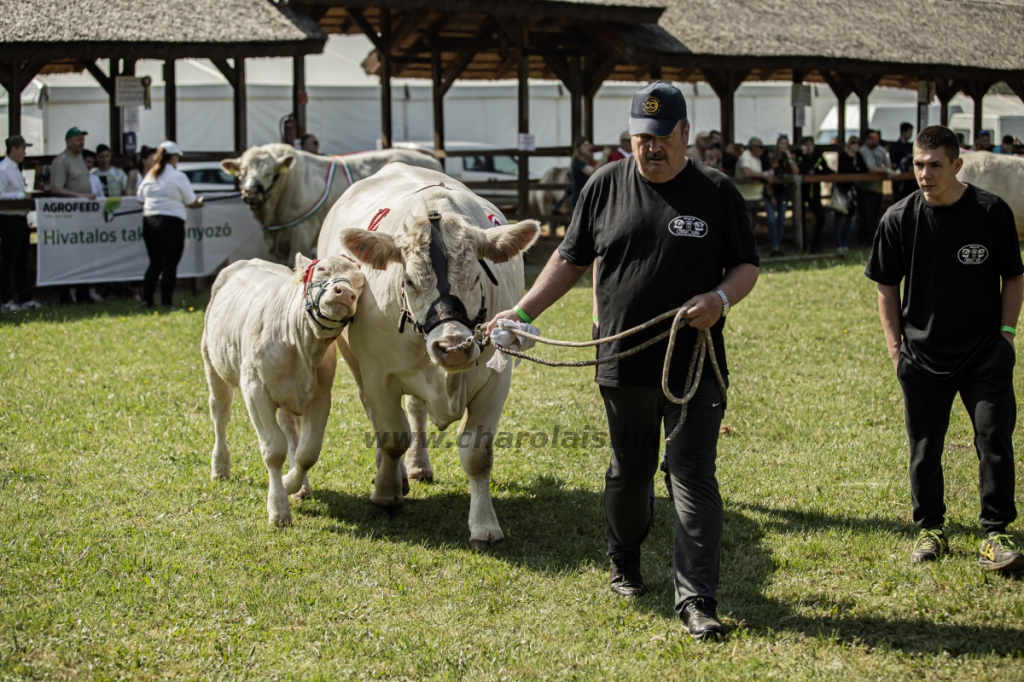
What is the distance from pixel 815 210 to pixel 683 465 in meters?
16.2

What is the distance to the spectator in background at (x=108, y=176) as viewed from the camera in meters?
15.5

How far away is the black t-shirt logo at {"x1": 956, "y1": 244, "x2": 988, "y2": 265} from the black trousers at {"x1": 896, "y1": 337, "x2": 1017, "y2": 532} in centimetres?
40

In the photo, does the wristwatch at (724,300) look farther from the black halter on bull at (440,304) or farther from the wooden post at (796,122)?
the wooden post at (796,122)

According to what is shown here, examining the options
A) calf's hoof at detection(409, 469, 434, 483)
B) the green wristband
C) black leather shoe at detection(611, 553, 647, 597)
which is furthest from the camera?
calf's hoof at detection(409, 469, 434, 483)

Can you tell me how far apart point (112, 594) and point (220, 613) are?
23.2 inches

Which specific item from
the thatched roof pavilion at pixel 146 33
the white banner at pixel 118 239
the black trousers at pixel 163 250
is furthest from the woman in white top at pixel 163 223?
the thatched roof pavilion at pixel 146 33

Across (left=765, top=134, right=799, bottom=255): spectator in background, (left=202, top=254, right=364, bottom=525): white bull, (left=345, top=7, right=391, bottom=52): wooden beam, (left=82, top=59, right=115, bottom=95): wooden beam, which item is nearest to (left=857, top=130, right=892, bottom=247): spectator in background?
(left=765, top=134, right=799, bottom=255): spectator in background

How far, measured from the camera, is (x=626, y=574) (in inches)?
204

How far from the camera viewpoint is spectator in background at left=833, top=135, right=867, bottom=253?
19.8 meters

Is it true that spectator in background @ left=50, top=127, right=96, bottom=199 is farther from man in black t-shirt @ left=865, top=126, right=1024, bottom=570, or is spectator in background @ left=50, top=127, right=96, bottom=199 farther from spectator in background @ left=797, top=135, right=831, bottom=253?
spectator in background @ left=797, top=135, right=831, bottom=253

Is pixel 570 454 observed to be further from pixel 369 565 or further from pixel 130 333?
pixel 130 333

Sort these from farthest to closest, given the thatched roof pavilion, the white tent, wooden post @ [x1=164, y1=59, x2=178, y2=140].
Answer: the white tent, wooden post @ [x1=164, y1=59, x2=178, y2=140], the thatched roof pavilion

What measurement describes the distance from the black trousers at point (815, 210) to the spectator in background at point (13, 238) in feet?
41.1

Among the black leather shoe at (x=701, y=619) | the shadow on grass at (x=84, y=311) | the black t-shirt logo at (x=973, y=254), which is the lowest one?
the black leather shoe at (x=701, y=619)
